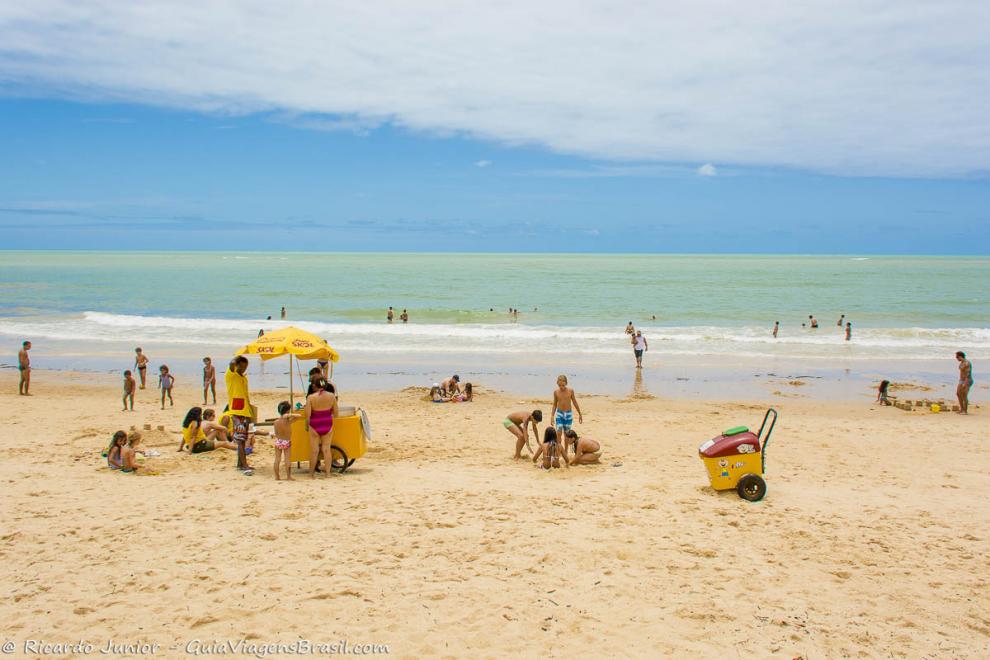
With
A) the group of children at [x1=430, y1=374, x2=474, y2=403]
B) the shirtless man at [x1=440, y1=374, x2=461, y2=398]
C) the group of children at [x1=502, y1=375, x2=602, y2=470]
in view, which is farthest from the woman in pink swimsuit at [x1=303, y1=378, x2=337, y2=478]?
the shirtless man at [x1=440, y1=374, x2=461, y2=398]

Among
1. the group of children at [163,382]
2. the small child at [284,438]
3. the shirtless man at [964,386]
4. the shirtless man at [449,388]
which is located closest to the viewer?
the small child at [284,438]

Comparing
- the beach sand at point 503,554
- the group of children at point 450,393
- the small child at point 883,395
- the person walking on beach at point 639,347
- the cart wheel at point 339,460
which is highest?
the person walking on beach at point 639,347

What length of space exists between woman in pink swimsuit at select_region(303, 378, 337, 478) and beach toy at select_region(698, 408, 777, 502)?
16.1 ft

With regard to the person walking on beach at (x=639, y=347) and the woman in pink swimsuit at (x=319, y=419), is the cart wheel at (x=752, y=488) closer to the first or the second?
the woman in pink swimsuit at (x=319, y=419)

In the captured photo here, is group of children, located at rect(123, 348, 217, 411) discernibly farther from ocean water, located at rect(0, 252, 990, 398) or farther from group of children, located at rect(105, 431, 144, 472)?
ocean water, located at rect(0, 252, 990, 398)

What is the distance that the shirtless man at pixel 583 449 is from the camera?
10242mm

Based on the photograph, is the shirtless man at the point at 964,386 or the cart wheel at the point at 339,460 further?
the shirtless man at the point at 964,386

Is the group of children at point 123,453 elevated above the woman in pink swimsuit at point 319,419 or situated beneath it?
situated beneath

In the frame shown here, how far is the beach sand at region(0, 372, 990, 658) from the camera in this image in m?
5.25

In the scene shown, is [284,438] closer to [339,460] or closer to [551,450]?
[339,460]

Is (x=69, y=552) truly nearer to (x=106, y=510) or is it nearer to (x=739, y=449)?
(x=106, y=510)

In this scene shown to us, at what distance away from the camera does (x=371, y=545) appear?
22.5 ft

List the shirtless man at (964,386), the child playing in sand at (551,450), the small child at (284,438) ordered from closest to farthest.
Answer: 1. the small child at (284,438)
2. the child playing in sand at (551,450)
3. the shirtless man at (964,386)

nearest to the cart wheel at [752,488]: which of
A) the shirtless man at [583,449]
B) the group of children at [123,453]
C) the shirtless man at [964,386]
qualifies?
the shirtless man at [583,449]
